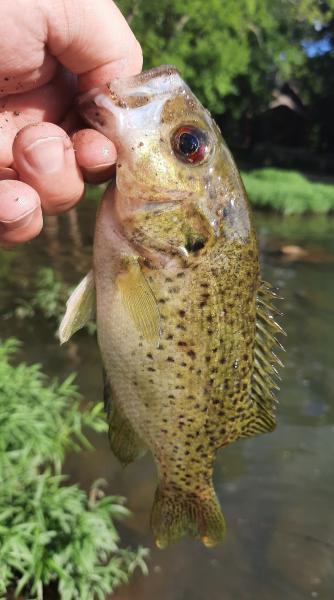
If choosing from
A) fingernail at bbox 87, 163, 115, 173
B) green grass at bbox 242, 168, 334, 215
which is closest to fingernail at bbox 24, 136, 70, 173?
fingernail at bbox 87, 163, 115, 173

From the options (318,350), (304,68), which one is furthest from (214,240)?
(304,68)

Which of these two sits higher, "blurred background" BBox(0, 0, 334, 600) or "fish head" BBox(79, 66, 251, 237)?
"fish head" BBox(79, 66, 251, 237)

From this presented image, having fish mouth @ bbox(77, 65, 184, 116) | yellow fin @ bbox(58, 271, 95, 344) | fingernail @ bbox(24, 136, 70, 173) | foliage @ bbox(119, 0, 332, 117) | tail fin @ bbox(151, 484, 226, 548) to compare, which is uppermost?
fish mouth @ bbox(77, 65, 184, 116)

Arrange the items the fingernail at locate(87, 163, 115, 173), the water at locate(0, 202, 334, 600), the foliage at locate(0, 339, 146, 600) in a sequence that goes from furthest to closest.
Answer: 1. the water at locate(0, 202, 334, 600)
2. the foliage at locate(0, 339, 146, 600)
3. the fingernail at locate(87, 163, 115, 173)

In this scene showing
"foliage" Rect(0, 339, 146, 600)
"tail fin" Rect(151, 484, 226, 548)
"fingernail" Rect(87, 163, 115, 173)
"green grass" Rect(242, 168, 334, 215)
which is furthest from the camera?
"green grass" Rect(242, 168, 334, 215)

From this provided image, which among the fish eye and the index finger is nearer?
the fish eye

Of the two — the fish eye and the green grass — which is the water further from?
the green grass

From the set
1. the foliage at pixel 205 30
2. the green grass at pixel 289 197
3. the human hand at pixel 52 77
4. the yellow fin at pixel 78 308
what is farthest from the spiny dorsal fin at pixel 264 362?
the green grass at pixel 289 197

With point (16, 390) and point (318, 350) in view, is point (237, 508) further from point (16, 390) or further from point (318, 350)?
point (318, 350)

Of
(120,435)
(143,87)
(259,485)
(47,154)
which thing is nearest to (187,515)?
(120,435)
